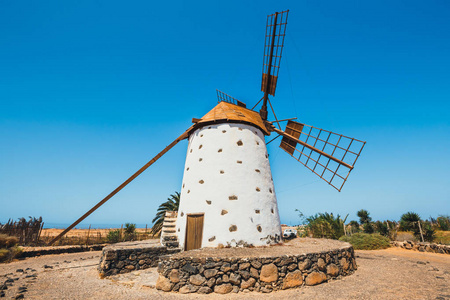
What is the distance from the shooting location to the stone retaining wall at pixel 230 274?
573 centimetres

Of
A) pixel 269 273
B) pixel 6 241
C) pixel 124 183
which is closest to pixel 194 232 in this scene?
pixel 269 273

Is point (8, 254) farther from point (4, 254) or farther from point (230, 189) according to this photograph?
point (230, 189)

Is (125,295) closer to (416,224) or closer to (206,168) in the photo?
(206,168)

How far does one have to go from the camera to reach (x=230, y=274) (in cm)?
579

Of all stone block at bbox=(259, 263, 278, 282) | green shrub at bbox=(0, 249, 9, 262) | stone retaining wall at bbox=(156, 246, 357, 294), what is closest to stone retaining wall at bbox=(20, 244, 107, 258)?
green shrub at bbox=(0, 249, 9, 262)

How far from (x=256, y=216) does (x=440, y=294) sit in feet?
18.1

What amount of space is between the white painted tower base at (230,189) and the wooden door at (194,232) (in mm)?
178

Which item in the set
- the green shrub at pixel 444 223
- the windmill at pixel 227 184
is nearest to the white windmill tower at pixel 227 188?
the windmill at pixel 227 184

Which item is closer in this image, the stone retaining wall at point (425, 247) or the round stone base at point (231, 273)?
the round stone base at point (231, 273)

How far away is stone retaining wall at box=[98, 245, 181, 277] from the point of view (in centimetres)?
755

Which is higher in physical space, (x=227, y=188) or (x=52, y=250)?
(x=227, y=188)

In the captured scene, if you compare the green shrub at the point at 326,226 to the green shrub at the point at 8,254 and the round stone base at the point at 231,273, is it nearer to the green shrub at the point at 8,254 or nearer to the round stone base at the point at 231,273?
the round stone base at the point at 231,273

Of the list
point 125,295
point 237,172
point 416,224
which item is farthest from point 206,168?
point 416,224

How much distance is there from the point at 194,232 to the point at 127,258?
2651mm
